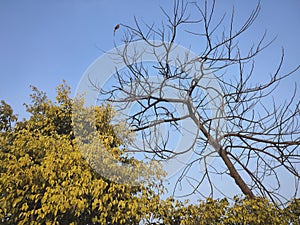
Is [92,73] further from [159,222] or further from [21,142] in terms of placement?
[159,222]

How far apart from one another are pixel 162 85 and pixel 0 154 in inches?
85.3

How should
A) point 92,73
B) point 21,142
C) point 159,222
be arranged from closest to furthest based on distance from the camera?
point 159,222, point 21,142, point 92,73

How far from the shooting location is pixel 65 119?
381 cm

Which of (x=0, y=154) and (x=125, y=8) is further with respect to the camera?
(x=125, y=8)

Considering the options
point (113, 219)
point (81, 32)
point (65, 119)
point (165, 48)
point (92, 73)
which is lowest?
point (113, 219)

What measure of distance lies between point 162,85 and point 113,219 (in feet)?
5.88

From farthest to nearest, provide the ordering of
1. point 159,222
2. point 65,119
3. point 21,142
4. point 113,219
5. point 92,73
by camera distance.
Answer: point 65,119
point 92,73
point 21,142
point 159,222
point 113,219

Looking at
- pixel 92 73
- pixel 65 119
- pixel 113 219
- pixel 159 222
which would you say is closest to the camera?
pixel 113 219

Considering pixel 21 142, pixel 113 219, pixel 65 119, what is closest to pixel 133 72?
pixel 65 119

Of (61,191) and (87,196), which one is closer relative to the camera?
(61,191)

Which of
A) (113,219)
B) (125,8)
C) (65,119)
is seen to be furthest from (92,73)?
(113,219)

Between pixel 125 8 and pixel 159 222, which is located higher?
pixel 125 8

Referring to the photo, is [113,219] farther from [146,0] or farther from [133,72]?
[146,0]

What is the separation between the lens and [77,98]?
374 centimetres
